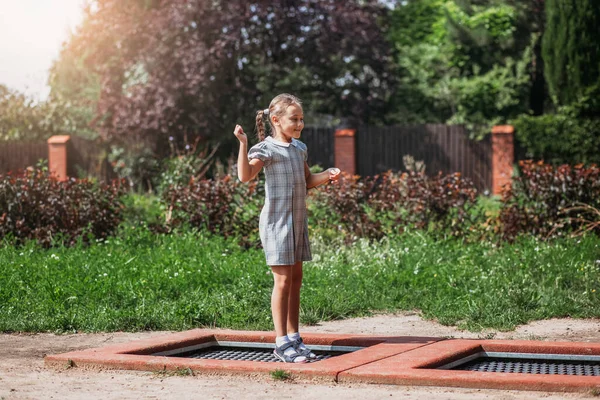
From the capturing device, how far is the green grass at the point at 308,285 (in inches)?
305

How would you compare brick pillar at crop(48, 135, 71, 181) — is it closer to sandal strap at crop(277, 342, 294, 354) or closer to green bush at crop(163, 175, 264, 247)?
green bush at crop(163, 175, 264, 247)

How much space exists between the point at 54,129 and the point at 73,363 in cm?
2414

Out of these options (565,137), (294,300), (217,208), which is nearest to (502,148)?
(565,137)

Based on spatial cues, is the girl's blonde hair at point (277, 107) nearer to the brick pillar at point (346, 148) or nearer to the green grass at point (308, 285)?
the green grass at point (308, 285)

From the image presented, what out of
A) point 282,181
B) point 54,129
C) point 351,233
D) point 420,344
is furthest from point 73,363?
point 54,129

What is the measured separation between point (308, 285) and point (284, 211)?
3.30 meters

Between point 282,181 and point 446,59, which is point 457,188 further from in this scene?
point 446,59

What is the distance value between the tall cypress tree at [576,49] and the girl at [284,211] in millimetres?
15726

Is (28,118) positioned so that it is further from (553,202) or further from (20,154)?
(553,202)

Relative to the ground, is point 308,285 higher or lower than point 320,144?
lower

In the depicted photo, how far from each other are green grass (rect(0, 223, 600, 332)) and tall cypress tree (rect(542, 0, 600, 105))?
34.0ft

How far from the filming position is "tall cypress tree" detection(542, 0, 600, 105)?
67.3 ft

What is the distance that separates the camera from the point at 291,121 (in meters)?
5.93

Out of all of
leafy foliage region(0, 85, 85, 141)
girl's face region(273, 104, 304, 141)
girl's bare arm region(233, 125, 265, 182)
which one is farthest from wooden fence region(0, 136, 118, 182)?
girl's bare arm region(233, 125, 265, 182)
